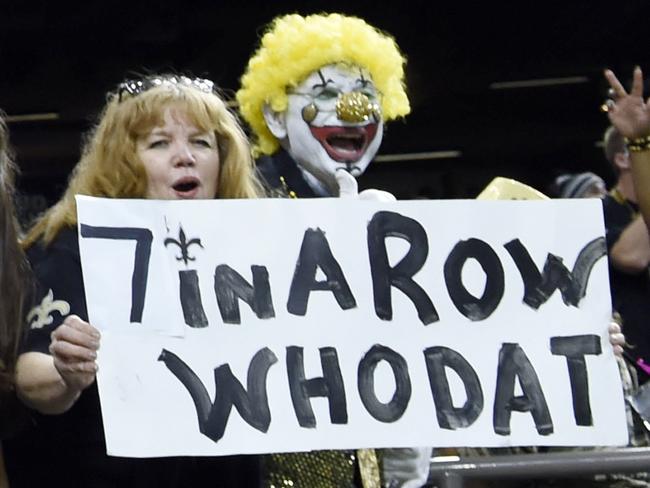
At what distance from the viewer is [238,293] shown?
10.5 ft

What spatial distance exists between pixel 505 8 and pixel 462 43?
33cm

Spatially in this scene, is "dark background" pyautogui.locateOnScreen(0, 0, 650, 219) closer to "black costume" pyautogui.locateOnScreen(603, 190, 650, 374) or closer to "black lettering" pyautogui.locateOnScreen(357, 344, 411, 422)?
"black costume" pyautogui.locateOnScreen(603, 190, 650, 374)

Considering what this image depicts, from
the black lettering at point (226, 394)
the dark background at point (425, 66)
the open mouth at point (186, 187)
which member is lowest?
the black lettering at point (226, 394)

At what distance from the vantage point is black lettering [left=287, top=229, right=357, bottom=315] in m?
3.23

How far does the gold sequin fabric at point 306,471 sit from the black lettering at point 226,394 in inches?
12.9

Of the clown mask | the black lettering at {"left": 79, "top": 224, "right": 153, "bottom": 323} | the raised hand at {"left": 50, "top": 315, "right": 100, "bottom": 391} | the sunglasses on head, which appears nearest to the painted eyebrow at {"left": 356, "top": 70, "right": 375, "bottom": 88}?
the clown mask

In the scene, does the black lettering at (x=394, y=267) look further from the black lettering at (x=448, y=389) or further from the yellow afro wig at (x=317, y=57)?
the yellow afro wig at (x=317, y=57)

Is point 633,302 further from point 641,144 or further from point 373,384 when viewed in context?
point 373,384

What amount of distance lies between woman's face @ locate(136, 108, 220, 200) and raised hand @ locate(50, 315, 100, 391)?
16.4 inches

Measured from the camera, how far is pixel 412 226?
3312 mm

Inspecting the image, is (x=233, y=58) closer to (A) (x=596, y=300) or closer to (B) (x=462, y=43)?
(B) (x=462, y=43)

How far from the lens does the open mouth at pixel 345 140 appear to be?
392 centimetres

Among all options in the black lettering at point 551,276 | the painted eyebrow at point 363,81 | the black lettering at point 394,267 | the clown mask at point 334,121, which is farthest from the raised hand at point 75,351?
the painted eyebrow at point 363,81

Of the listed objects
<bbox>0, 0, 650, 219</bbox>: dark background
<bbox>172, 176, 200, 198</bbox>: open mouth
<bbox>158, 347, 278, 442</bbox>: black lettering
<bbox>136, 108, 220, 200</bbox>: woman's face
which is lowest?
<bbox>158, 347, 278, 442</bbox>: black lettering
